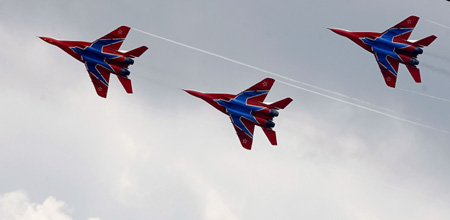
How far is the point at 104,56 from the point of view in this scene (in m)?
131

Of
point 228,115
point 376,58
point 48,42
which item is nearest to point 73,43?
point 48,42

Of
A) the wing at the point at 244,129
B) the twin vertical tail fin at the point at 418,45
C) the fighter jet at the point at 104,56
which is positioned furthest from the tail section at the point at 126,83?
the twin vertical tail fin at the point at 418,45

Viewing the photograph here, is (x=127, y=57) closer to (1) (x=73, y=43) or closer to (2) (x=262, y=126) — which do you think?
(1) (x=73, y=43)

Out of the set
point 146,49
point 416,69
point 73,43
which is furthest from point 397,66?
point 73,43

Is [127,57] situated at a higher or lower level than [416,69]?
higher

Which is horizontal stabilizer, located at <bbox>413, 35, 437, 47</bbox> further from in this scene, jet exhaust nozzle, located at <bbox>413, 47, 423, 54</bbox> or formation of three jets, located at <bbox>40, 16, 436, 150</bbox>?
jet exhaust nozzle, located at <bbox>413, 47, 423, 54</bbox>

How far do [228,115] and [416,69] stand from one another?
78.4 ft

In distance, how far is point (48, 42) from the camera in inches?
5231

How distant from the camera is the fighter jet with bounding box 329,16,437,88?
134625 mm

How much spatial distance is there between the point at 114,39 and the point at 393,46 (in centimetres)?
3406

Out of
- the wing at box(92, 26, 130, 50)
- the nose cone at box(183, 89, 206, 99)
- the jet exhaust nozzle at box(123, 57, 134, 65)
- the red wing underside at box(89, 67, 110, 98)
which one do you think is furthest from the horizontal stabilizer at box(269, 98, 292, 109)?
the red wing underside at box(89, 67, 110, 98)

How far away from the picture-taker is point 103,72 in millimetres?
131750

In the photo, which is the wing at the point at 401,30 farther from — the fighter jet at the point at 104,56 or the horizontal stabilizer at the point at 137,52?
the fighter jet at the point at 104,56

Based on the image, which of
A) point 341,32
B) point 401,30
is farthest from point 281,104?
point 401,30
